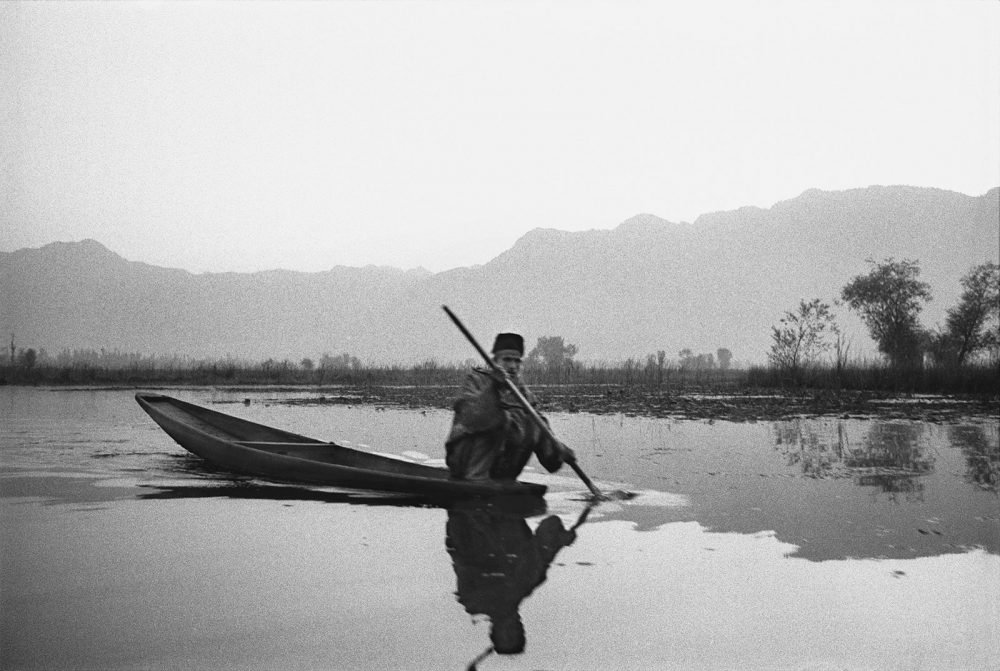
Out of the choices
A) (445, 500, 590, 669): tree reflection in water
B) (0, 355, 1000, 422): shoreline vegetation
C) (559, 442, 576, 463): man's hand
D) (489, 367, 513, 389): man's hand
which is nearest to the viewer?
(445, 500, 590, 669): tree reflection in water

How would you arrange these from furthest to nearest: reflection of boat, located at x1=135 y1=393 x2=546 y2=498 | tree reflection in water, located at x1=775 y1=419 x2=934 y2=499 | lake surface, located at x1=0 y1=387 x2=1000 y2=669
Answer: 1. tree reflection in water, located at x1=775 y1=419 x2=934 y2=499
2. reflection of boat, located at x1=135 y1=393 x2=546 y2=498
3. lake surface, located at x1=0 y1=387 x2=1000 y2=669

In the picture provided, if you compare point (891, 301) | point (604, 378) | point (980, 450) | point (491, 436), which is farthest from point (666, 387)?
point (891, 301)

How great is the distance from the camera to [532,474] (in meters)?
7.48

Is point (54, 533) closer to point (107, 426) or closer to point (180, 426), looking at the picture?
point (180, 426)

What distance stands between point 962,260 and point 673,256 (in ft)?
178

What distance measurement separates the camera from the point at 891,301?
34938mm

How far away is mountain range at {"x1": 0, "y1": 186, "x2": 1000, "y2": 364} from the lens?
132 m

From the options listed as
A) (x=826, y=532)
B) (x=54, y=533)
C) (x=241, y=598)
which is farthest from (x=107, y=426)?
(x=826, y=532)

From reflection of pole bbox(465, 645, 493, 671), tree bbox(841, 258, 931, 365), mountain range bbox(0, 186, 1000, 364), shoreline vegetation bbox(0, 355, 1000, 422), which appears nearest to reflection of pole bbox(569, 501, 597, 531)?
reflection of pole bbox(465, 645, 493, 671)

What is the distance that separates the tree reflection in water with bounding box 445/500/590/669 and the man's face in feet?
3.35

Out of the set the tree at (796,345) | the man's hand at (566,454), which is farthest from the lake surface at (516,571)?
the tree at (796,345)

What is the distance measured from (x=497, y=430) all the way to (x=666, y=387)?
58.1ft

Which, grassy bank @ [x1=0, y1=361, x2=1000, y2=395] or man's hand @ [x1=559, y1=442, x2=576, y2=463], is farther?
grassy bank @ [x1=0, y1=361, x2=1000, y2=395]

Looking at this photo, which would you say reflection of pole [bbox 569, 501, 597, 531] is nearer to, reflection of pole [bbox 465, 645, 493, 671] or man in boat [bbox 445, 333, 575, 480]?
man in boat [bbox 445, 333, 575, 480]
